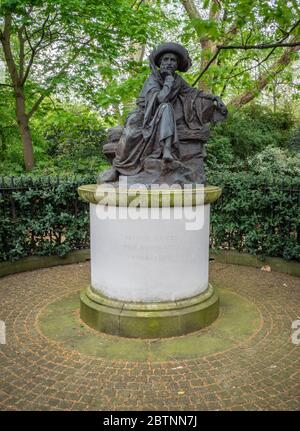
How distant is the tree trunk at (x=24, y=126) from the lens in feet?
42.8

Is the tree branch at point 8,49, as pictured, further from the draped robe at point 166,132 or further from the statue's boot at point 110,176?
the statue's boot at point 110,176

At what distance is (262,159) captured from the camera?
12695 millimetres

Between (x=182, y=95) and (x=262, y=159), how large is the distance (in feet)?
26.6

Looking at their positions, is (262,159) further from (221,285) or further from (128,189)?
(128,189)

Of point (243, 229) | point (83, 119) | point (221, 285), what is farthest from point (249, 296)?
point (83, 119)

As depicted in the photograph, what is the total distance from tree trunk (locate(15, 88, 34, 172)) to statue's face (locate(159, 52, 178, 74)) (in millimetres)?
9413

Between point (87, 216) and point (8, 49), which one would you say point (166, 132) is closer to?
point (87, 216)

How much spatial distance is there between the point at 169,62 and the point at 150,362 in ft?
12.8

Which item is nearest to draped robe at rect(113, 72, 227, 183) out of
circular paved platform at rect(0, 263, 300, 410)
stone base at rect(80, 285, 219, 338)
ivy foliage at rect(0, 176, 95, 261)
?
stone base at rect(80, 285, 219, 338)

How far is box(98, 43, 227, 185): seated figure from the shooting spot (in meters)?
4.89

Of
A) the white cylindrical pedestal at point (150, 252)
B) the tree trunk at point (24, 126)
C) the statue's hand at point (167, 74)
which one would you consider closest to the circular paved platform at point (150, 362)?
the white cylindrical pedestal at point (150, 252)

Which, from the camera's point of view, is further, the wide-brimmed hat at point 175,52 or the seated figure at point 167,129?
the wide-brimmed hat at point 175,52

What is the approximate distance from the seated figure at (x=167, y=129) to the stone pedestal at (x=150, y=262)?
1.72 ft

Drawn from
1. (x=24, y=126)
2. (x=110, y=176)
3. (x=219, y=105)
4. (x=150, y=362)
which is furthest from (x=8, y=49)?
(x=150, y=362)
